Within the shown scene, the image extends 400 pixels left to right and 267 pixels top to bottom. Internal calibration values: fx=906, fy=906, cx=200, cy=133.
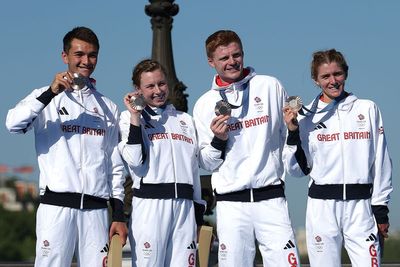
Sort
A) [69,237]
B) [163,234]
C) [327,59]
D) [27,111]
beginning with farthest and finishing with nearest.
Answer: [327,59], [163,234], [69,237], [27,111]

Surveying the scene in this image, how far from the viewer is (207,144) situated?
26.7ft

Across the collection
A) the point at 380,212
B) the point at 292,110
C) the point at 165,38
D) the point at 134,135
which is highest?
the point at 165,38

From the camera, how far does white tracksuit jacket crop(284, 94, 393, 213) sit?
8102mm

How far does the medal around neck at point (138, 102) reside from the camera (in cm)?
780

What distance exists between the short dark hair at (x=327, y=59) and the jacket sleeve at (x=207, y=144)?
109 cm

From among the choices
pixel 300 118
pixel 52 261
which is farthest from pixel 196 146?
pixel 52 261

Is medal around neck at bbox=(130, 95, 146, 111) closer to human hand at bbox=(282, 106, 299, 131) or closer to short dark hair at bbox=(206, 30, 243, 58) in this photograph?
short dark hair at bbox=(206, 30, 243, 58)

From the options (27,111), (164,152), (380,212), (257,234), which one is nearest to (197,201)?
(164,152)

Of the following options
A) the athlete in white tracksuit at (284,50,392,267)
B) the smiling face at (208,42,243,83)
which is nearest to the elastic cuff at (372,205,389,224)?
the athlete in white tracksuit at (284,50,392,267)

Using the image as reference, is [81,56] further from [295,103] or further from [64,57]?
[295,103]

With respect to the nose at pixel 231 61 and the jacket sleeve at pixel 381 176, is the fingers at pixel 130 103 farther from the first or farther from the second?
the jacket sleeve at pixel 381 176

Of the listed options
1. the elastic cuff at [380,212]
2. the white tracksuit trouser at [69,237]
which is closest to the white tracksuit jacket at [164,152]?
the white tracksuit trouser at [69,237]

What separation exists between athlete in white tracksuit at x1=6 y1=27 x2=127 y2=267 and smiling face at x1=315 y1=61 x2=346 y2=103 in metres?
1.93

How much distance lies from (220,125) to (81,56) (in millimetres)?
1386
